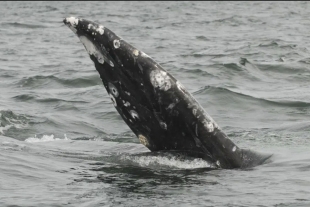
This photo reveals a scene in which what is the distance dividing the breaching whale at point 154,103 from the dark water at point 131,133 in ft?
0.75

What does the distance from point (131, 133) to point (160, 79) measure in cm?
384

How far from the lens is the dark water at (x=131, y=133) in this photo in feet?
24.9

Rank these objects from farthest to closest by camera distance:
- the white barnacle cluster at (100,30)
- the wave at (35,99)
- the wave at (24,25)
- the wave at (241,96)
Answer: the wave at (24,25)
the wave at (35,99)
the wave at (241,96)
the white barnacle cluster at (100,30)

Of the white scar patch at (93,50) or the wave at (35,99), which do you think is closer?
the white scar patch at (93,50)

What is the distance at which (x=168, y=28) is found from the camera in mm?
32344

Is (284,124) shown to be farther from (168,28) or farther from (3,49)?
(168,28)

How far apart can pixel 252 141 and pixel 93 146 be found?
2.23 metres

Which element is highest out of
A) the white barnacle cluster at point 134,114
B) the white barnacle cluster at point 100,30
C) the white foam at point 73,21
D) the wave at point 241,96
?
the white foam at point 73,21

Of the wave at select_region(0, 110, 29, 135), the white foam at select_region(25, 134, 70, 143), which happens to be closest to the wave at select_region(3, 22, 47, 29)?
the wave at select_region(0, 110, 29, 135)

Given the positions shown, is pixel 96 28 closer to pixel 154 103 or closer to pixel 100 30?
pixel 100 30

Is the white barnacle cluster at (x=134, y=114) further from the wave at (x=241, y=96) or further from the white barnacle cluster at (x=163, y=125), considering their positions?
the wave at (x=241, y=96)

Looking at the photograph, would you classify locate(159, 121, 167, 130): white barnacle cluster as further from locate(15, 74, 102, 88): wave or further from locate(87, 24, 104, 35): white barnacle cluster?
locate(15, 74, 102, 88): wave

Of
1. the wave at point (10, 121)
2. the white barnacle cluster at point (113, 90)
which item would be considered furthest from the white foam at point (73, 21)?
the wave at point (10, 121)

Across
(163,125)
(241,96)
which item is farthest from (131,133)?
(241,96)
